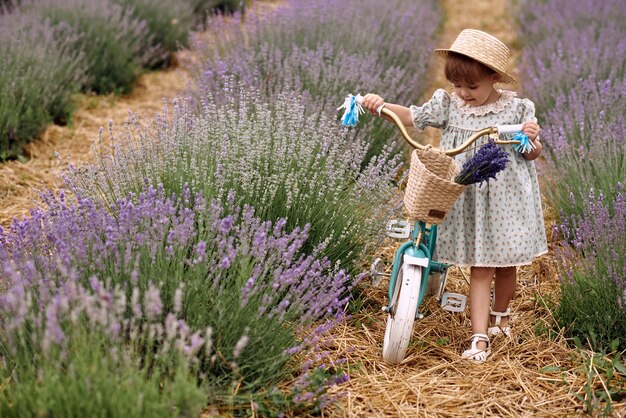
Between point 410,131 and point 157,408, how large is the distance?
3072 mm

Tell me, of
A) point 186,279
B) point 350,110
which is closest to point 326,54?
point 350,110

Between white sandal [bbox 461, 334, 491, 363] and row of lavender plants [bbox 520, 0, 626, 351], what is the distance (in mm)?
374

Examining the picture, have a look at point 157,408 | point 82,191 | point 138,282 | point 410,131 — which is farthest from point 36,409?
point 410,131

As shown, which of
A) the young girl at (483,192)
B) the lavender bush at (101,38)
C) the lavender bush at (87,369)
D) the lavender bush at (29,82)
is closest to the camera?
the lavender bush at (87,369)

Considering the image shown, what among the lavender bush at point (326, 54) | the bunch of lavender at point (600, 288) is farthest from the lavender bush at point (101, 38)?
the bunch of lavender at point (600, 288)

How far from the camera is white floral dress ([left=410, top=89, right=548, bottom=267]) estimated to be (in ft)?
9.02

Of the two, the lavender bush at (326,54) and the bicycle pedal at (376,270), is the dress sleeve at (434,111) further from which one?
the lavender bush at (326,54)

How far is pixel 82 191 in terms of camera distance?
2.88 m

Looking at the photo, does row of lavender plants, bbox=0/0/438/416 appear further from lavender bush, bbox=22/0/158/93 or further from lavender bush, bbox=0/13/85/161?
lavender bush, bbox=22/0/158/93

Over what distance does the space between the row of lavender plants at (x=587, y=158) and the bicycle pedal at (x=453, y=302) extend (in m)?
0.43

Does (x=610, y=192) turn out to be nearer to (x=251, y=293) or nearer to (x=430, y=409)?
(x=430, y=409)

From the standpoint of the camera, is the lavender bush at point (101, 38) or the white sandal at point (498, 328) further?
the lavender bush at point (101, 38)

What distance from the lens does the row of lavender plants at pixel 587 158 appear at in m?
2.77

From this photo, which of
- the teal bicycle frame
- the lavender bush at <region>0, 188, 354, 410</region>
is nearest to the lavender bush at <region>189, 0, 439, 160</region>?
the teal bicycle frame
